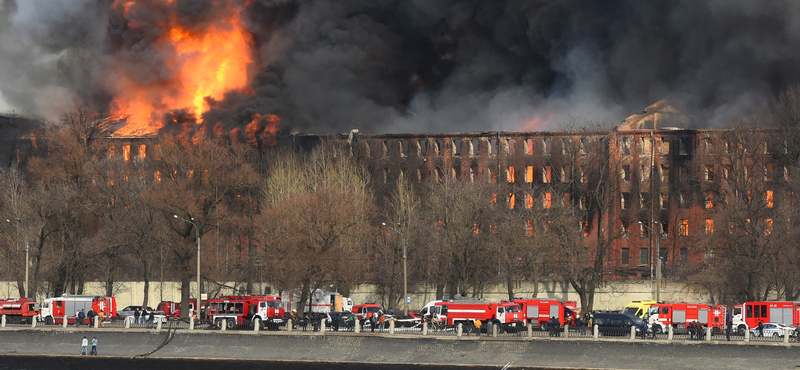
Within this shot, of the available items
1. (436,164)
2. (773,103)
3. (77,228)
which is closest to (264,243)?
(77,228)

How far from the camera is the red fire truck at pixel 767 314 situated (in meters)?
69.6

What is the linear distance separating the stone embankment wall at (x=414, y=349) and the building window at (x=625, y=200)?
2019 inches

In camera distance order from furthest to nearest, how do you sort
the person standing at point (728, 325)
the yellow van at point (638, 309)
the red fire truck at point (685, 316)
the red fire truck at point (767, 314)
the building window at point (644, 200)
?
1. the building window at point (644, 200)
2. the yellow van at point (638, 309)
3. the red fire truck at point (685, 316)
4. the red fire truck at point (767, 314)
5. the person standing at point (728, 325)

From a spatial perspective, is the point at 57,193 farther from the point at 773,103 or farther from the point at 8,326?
the point at 773,103

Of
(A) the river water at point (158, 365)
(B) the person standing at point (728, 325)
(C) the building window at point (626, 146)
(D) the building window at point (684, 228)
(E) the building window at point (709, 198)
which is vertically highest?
(C) the building window at point (626, 146)

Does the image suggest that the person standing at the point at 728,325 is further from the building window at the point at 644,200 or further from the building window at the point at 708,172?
the building window at the point at 644,200

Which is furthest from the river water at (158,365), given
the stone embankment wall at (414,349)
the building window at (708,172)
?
the building window at (708,172)

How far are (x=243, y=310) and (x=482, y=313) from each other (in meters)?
18.4

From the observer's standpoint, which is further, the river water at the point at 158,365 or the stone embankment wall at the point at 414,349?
the river water at the point at 158,365

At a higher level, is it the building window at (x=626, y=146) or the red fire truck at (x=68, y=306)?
the building window at (x=626, y=146)

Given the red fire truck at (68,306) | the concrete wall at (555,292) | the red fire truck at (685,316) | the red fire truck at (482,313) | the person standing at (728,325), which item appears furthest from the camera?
the concrete wall at (555,292)

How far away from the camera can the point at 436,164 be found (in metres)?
114

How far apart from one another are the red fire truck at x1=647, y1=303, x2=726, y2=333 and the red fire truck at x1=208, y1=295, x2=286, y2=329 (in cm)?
2761

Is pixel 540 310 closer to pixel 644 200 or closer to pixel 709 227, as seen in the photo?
pixel 709 227
